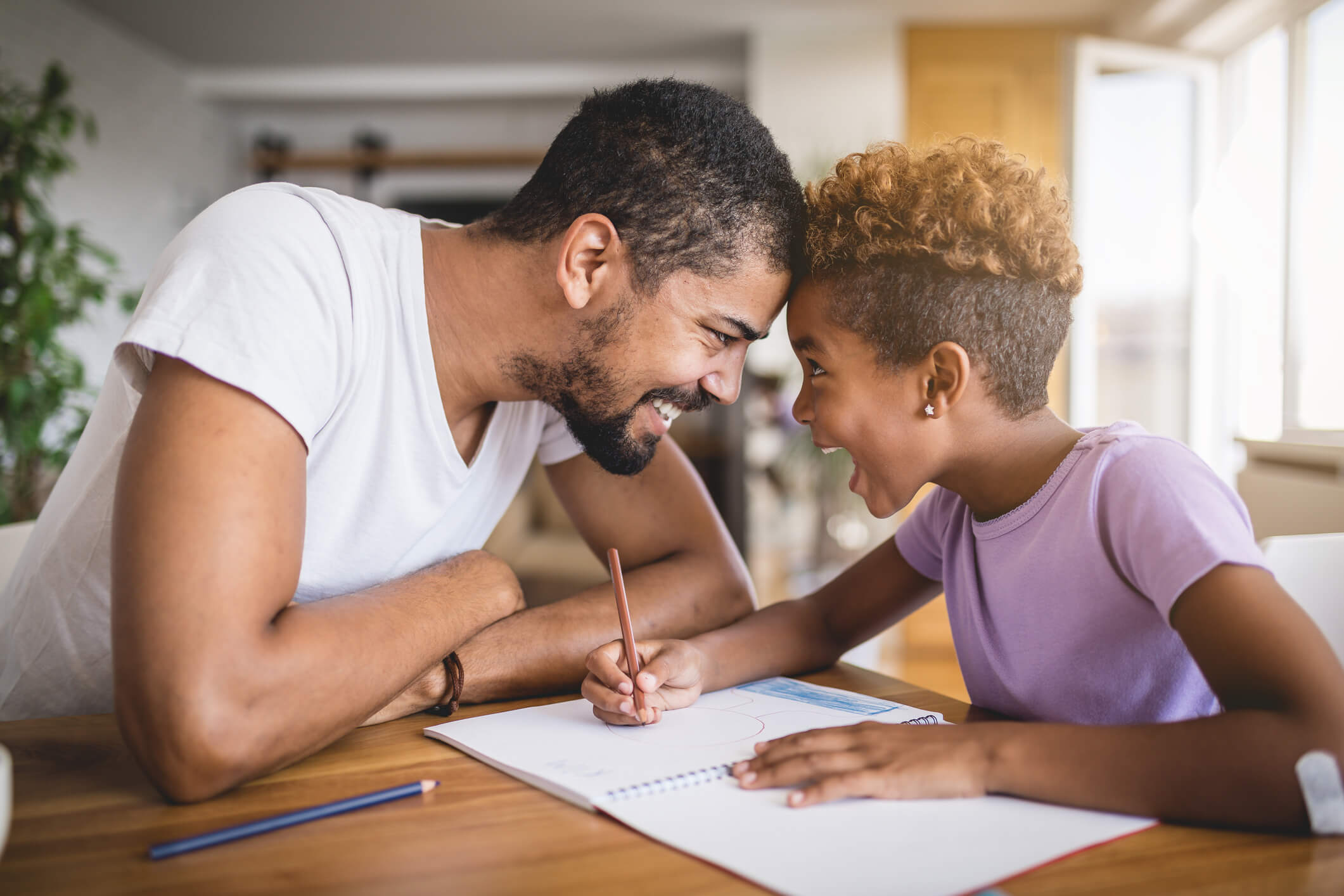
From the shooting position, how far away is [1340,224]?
11.3 ft

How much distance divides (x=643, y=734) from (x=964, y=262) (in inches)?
22.8

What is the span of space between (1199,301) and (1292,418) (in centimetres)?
76

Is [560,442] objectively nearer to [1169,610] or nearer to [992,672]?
[992,672]

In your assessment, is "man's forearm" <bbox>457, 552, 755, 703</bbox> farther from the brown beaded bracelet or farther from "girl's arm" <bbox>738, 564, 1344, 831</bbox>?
"girl's arm" <bbox>738, 564, 1344, 831</bbox>

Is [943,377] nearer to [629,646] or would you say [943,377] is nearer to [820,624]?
[820,624]

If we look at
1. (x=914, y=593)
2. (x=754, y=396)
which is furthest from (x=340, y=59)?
(x=914, y=593)

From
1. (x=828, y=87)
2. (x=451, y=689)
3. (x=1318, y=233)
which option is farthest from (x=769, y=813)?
(x=828, y=87)

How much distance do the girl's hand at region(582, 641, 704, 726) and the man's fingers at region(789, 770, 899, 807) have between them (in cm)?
23

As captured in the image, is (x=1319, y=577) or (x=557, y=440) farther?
(x=557, y=440)

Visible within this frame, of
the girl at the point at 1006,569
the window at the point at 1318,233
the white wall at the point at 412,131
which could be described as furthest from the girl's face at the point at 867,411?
the white wall at the point at 412,131

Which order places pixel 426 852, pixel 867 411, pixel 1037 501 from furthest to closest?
1. pixel 867 411
2. pixel 1037 501
3. pixel 426 852

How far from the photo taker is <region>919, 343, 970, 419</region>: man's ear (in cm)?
104

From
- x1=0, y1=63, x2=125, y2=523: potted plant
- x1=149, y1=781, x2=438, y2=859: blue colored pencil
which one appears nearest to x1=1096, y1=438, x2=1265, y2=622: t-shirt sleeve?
x1=149, y1=781, x2=438, y2=859: blue colored pencil

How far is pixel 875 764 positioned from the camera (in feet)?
2.36
